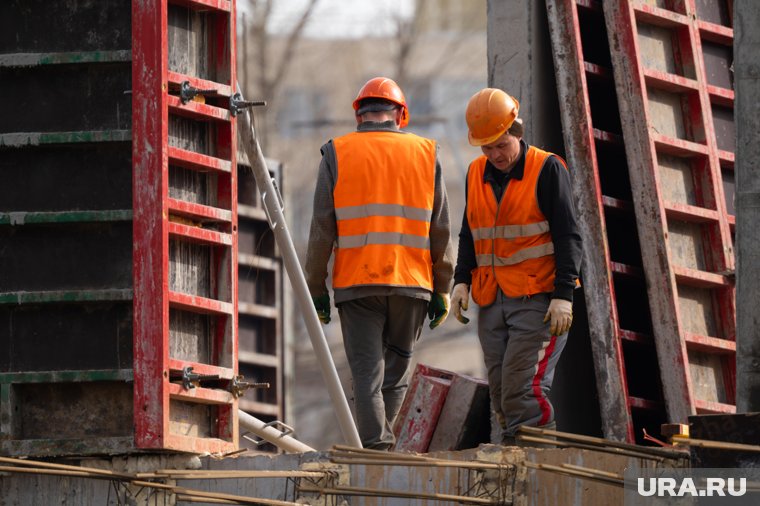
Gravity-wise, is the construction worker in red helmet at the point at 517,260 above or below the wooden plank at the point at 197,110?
below

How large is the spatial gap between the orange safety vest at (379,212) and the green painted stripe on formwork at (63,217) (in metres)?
1.23

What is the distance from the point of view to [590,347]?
33.5ft

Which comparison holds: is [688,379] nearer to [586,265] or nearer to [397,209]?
[586,265]

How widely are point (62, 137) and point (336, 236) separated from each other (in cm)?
158

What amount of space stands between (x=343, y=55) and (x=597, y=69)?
2944cm

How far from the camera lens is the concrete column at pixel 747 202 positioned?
6.94 meters

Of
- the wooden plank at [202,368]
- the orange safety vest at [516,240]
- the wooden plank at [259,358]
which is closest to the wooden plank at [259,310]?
the wooden plank at [259,358]

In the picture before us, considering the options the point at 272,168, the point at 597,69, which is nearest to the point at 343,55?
the point at 272,168

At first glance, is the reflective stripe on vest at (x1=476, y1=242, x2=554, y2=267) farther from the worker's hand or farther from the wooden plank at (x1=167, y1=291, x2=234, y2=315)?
the wooden plank at (x1=167, y1=291, x2=234, y2=315)

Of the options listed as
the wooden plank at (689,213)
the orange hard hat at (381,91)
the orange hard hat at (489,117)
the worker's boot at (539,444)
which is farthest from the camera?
the wooden plank at (689,213)

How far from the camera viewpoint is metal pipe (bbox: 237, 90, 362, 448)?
8766 millimetres

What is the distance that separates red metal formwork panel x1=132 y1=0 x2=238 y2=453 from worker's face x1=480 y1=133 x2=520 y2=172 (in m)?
1.36

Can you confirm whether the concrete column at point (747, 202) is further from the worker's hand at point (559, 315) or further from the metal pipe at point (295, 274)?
the metal pipe at point (295, 274)

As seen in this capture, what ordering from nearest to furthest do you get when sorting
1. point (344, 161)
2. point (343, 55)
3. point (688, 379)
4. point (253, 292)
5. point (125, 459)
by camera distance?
point (125, 459), point (344, 161), point (688, 379), point (253, 292), point (343, 55)
